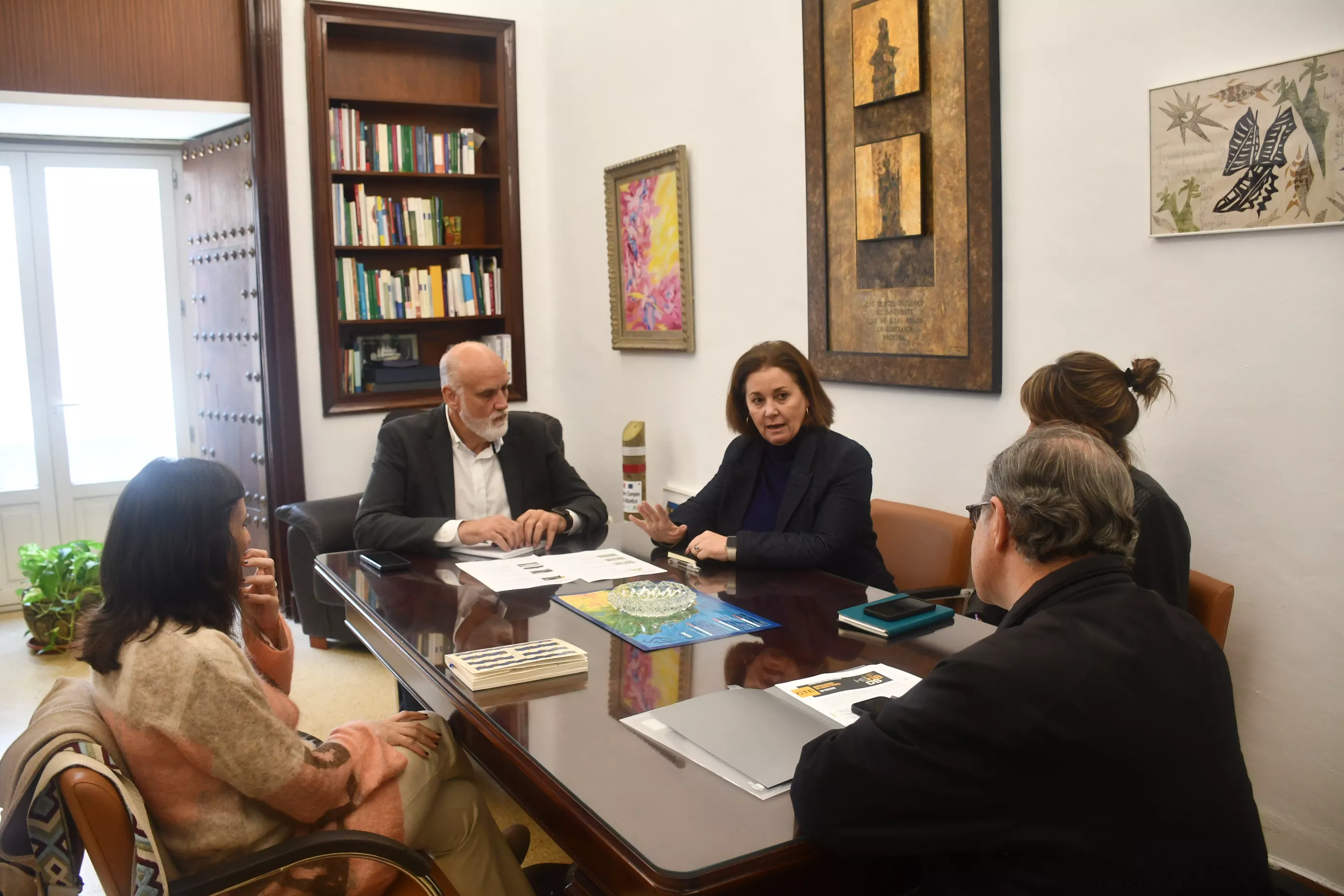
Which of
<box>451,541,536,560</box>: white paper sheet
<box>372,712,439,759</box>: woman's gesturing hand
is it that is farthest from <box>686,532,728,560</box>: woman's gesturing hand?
<box>372,712,439,759</box>: woman's gesturing hand

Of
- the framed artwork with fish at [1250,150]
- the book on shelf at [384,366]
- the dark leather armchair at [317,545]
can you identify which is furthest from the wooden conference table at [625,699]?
the book on shelf at [384,366]

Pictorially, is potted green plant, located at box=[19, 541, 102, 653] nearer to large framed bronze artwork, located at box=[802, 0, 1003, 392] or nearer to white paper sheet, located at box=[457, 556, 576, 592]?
white paper sheet, located at box=[457, 556, 576, 592]

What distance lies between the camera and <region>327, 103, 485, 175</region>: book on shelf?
5508mm

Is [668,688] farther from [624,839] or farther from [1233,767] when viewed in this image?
[1233,767]

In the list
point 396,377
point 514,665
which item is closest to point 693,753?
point 514,665

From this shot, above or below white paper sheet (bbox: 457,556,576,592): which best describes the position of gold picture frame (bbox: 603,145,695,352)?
above

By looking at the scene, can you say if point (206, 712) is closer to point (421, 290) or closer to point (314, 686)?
point (314, 686)

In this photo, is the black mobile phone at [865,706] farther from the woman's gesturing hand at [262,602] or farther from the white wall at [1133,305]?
the white wall at [1133,305]

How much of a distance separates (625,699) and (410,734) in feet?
1.61

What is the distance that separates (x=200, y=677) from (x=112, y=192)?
5.20 m

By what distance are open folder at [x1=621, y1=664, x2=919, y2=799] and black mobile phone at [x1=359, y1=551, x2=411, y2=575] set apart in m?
1.34

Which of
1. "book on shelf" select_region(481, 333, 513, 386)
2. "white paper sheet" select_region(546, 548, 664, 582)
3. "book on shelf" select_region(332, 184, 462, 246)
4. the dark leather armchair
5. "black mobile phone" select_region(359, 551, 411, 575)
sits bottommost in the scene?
the dark leather armchair

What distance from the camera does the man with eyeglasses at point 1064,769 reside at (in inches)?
49.9

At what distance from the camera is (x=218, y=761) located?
5.47 ft
